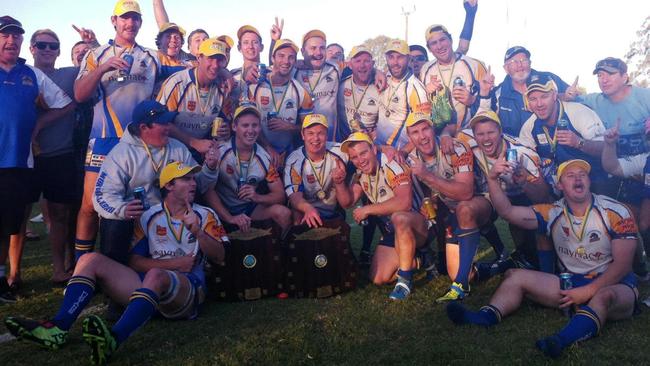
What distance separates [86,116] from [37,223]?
205 inches

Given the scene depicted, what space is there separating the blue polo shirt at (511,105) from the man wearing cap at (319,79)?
214 centimetres

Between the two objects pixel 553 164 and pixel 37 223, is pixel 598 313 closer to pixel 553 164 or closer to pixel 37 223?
pixel 553 164

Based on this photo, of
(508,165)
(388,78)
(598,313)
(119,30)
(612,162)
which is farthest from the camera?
(388,78)

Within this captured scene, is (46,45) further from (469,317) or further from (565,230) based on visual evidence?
(565,230)

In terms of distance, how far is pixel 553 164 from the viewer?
6.07 m

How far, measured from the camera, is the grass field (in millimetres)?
3828

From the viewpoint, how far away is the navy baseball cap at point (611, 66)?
6.20m

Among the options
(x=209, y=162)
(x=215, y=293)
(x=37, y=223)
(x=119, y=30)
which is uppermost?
(x=119, y=30)

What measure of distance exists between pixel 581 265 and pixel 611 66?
2.73 metres

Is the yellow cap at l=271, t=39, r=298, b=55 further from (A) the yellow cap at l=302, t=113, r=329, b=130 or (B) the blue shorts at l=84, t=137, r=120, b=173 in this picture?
(B) the blue shorts at l=84, t=137, r=120, b=173

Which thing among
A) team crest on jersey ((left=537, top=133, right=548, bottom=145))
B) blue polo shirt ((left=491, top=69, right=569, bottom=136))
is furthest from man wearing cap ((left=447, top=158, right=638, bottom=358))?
blue polo shirt ((left=491, top=69, right=569, bottom=136))

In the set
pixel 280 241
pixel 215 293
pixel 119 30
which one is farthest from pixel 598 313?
pixel 119 30

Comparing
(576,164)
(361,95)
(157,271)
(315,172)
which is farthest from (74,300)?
(361,95)

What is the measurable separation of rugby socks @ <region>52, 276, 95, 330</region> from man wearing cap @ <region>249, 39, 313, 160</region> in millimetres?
2970
